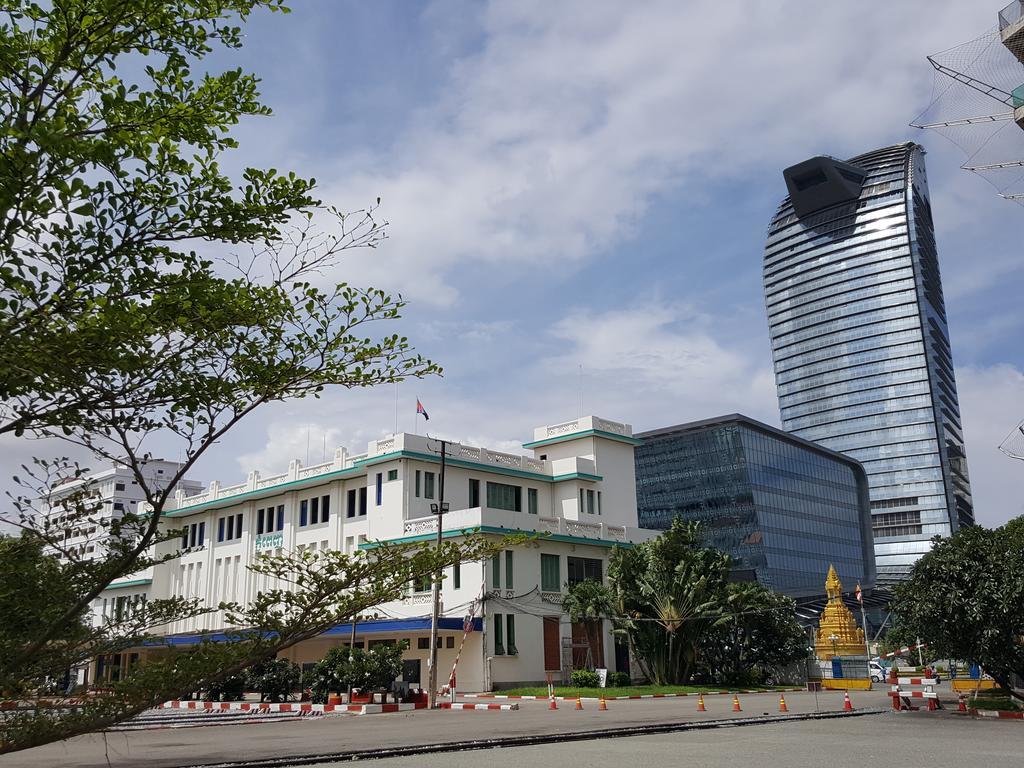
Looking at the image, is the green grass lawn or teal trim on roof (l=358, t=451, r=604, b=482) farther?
teal trim on roof (l=358, t=451, r=604, b=482)

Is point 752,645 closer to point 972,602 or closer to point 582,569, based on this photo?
point 582,569

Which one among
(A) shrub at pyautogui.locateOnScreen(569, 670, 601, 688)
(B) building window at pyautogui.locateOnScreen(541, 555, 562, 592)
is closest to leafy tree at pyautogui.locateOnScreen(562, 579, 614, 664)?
(B) building window at pyautogui.locateOnScreen(541, 555, 562, 592)

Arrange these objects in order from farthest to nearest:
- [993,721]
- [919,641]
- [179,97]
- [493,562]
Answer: [493,562]
[919,641]
[993,721]
[179,97]

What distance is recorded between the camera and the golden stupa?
49188 millimetres

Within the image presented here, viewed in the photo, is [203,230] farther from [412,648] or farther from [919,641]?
[412,648]

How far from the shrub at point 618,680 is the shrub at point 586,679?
44.6 inches

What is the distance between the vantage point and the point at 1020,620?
22.3m

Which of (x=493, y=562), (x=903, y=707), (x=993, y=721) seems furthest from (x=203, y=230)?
(x=493, y=562)

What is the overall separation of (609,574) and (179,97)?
40.2m

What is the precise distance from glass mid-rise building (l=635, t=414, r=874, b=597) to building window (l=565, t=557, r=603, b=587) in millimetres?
64699

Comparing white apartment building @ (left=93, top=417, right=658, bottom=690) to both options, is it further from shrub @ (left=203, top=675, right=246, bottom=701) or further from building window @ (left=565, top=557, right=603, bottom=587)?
shrub @ (left=203, top=675, right=246, bottom=701)

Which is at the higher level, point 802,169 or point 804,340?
point 802,169

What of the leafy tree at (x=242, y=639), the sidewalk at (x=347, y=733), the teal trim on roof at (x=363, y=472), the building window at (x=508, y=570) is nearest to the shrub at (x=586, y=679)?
the building window at (x=508, y=570)

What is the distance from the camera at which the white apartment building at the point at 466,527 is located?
4269 centimetres
